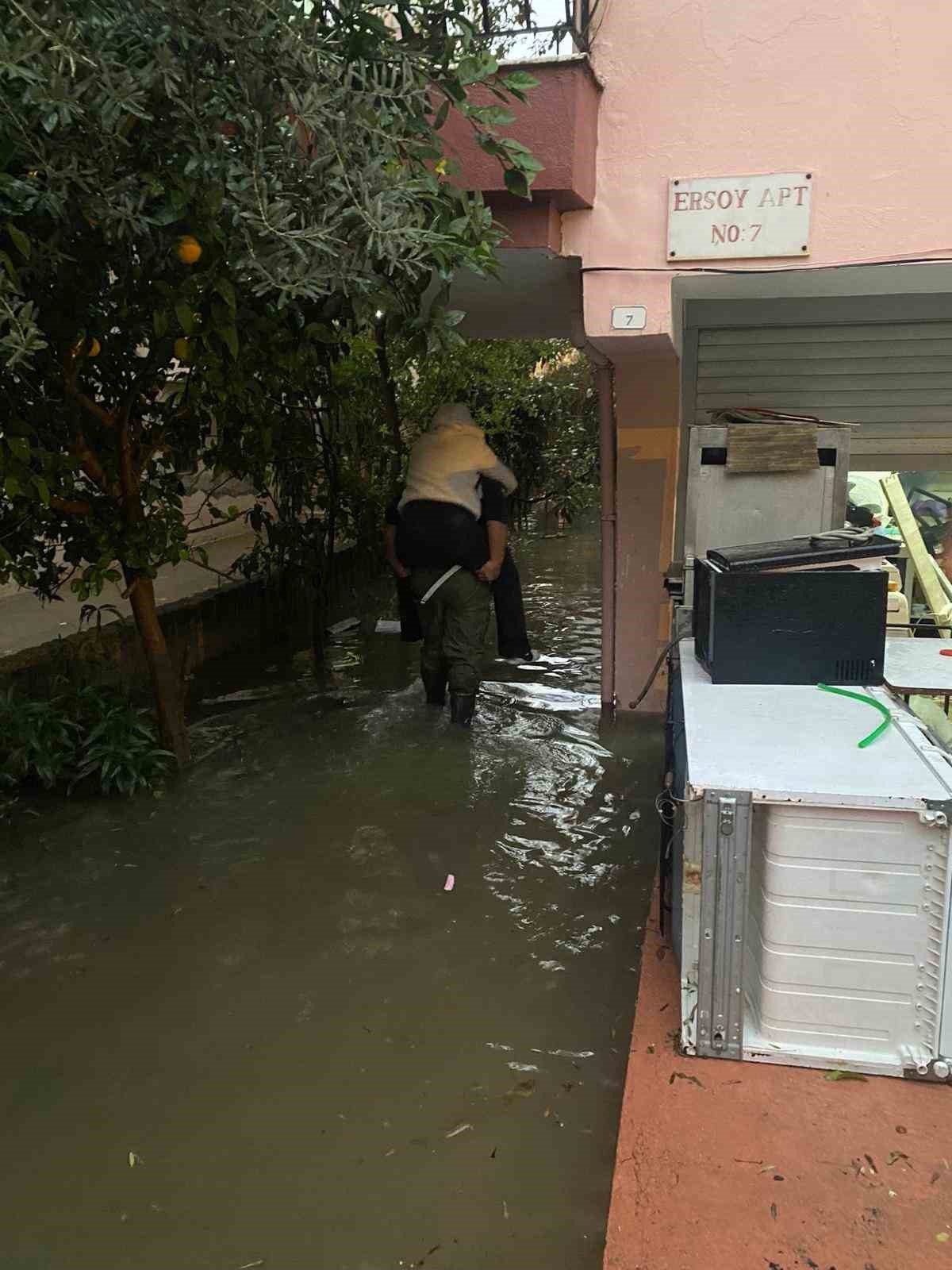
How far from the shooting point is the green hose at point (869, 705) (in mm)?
2562

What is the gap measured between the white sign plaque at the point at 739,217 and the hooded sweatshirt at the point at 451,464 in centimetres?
176

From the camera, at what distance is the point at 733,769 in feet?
7.82

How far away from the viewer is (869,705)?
114 inches

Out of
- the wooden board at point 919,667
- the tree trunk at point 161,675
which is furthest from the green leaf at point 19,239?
the wooden board at point 919,667

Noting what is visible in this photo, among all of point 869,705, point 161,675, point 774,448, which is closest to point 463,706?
point 161,675

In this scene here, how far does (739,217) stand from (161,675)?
3.66 m

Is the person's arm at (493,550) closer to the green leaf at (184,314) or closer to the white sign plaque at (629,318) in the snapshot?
the white sign plaque at (629,318)

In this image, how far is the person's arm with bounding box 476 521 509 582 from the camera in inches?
228

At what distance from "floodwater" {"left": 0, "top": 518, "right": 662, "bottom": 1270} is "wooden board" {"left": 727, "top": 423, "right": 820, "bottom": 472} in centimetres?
174

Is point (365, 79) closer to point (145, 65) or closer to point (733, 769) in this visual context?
point (145, 65)

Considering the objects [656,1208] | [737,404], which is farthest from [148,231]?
[737,404]

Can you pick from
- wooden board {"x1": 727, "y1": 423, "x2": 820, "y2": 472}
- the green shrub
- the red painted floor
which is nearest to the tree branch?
the green shrub

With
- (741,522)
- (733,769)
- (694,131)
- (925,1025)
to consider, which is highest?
(694,131)

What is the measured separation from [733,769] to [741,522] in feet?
5.96
